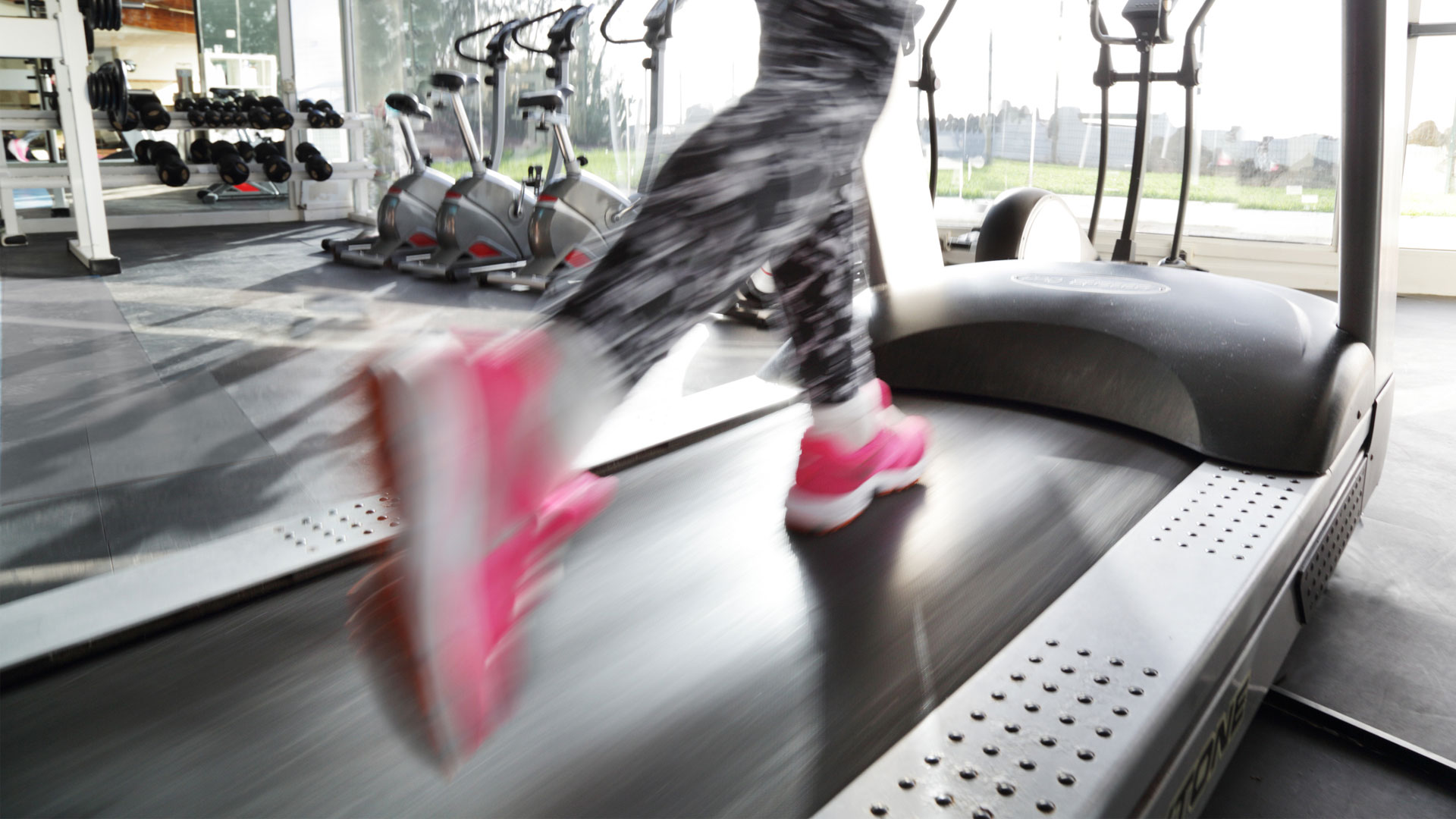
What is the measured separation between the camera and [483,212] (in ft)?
14.1

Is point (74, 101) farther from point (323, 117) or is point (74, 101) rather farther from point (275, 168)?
point (323, 117)

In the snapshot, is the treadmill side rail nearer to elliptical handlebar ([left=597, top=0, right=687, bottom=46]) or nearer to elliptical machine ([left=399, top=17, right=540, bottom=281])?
elliptical handlebar ([left=597, top=0, right=687, bottom=46])

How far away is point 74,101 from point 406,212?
1.31 meters

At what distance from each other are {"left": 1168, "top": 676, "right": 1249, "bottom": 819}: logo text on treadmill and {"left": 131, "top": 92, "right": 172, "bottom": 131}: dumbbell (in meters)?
4.96

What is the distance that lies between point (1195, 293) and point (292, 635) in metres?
1.46

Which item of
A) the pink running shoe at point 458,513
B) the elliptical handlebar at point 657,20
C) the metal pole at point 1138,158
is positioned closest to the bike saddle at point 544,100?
the elliptical handlebar at point 657,20

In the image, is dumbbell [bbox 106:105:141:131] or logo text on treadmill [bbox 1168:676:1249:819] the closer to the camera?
logo text on treadmill [bbox 1168:676:1249:819]

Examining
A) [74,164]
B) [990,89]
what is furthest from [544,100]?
[990,89]

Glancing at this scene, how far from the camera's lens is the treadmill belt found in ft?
2.43

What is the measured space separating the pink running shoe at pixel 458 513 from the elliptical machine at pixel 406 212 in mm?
3986

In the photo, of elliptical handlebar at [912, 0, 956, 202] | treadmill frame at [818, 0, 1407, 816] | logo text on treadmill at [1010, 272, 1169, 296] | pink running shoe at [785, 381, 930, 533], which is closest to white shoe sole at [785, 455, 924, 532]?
pink running shoe at [785, 381, 930, 533]

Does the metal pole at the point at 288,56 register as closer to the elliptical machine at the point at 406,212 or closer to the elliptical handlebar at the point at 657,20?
the elliptical machine at the point at 406,212

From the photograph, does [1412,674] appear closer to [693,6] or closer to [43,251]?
[693,6]

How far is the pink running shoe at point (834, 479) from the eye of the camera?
3.84 ft
